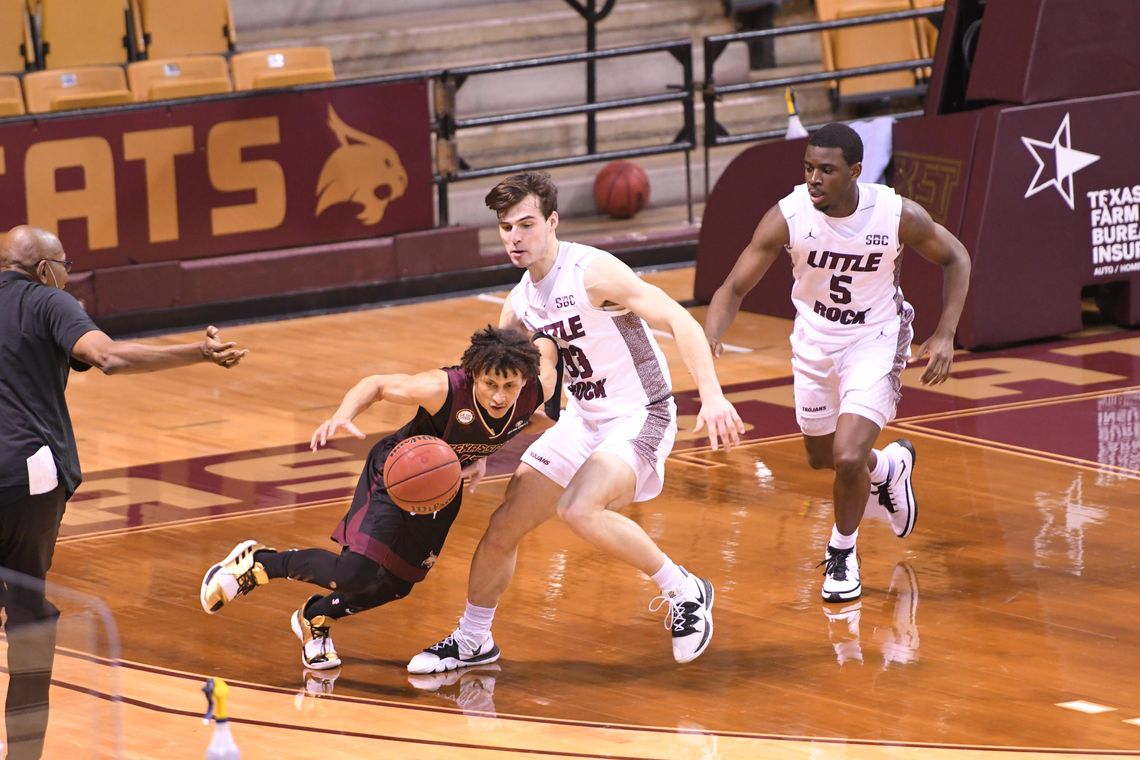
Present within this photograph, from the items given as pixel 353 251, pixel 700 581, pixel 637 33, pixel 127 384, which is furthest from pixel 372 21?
pixel 700 581

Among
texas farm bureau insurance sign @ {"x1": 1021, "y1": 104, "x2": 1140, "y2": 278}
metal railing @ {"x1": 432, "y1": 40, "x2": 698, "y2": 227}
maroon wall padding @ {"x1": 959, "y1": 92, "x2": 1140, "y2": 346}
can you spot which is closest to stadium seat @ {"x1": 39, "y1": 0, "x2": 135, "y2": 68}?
metal railing @ {"x1": 432, "y1": 40, "x2": 698, "y2": 227}

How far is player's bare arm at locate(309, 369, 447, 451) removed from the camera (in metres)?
6.77

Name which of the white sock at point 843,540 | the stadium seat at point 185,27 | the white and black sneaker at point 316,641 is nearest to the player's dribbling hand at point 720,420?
the white sock at point 843,540

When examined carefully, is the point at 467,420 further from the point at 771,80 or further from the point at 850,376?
the point at 771,80

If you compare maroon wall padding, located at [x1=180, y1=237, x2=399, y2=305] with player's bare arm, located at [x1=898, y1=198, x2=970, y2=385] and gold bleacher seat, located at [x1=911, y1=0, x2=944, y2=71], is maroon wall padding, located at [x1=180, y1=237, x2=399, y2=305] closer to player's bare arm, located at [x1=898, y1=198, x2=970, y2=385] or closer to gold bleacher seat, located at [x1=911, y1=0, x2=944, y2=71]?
gold bleacher seat, located at [x1=911, y1=0, x2=944, y2=71]

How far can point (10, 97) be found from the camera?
14.3 m

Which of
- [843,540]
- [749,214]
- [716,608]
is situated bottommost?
[716,608]

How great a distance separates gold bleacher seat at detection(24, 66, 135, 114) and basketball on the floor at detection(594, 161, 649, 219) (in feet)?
13.9

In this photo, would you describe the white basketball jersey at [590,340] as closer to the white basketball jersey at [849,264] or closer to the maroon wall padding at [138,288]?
the white basketball jersey at [849,264]

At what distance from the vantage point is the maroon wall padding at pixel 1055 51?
1290 centimetres

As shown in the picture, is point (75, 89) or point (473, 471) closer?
point (473, 471)

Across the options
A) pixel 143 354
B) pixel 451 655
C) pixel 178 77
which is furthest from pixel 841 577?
pixel 178 77

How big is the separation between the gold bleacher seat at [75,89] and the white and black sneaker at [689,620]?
26.7 ft

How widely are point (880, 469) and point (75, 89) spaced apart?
793 cm
